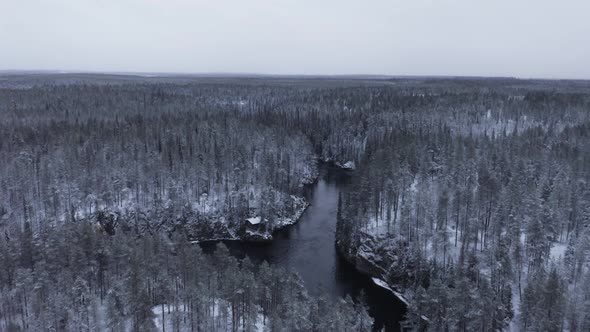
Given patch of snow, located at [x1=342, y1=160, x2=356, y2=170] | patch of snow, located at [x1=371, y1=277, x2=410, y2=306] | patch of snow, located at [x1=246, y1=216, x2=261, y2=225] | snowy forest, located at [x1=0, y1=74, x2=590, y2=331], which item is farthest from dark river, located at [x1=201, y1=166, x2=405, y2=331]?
patch of snow, located at [x1=342, y1=160, x2=356, y2=170]

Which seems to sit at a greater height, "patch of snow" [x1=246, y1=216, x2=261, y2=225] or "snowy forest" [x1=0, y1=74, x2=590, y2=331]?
"snowy forest" [x1=0, y1=74, x2=590, y2=331]

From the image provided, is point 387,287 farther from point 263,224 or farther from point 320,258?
point 263,224

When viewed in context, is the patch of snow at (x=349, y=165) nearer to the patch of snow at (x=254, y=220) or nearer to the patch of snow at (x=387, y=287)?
the patch of snow at (x=254, y=220)

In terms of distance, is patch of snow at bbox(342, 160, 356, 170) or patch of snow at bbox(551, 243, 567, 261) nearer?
patch of snow at bbox(551, 243, 567, 261)

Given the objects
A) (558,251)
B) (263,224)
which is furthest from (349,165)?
(558,251)

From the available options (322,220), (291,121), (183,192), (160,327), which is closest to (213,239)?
(183,192)

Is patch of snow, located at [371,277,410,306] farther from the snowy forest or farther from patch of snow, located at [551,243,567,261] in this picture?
patch of snow, located at [551,243,567,261]

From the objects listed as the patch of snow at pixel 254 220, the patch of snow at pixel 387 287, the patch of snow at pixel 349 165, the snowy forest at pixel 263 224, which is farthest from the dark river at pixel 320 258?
the patch of snow at pixel 349 165
